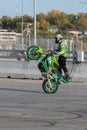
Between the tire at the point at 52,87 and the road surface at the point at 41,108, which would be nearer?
the road surface at the point at 41,108

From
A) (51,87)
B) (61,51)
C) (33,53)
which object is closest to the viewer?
(51,87)

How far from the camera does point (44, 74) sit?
52.7 ft

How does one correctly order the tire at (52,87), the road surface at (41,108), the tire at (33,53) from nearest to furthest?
the road surface at (41,108) → the tire at (52,87) → the tire at (33,53)

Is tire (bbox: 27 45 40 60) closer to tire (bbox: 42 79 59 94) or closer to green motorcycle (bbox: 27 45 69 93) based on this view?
green motorcycle (bbox: 27 45 69 93)

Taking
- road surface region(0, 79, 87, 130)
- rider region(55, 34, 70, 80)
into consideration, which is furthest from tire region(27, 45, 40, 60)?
road surface region(0, 79, 87, 130)

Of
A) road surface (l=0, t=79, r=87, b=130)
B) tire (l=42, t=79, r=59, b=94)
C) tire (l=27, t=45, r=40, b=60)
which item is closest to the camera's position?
road surface (l=0, t=79, r=87, b=130)

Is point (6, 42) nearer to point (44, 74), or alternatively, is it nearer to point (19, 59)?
point (19, 59)

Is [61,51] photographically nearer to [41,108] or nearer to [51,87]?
[51,87]

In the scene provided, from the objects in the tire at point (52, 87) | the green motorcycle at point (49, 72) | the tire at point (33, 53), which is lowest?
the tire at point (52, 87)

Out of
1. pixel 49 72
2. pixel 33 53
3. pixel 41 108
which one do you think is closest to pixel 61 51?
pixel 33 53

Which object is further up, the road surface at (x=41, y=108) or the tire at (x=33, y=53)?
the tire at (x=33, y=53)

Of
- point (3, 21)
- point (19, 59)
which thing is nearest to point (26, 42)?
point (19, 59)

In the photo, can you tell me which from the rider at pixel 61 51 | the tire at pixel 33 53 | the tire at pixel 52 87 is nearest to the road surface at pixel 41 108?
the tire at pixel 52 87

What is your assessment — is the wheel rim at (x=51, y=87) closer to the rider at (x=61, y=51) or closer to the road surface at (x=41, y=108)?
the road surface at (x=41, y=108)
